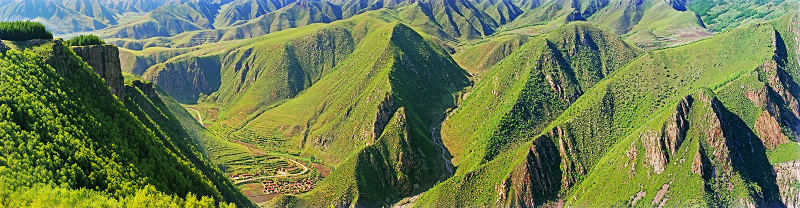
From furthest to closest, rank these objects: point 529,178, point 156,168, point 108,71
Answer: point 529,178 → point 108,71 → point 156,168

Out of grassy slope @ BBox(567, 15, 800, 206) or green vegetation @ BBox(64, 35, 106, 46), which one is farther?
grassy slope @ BBox(567, 15, 800, 206)

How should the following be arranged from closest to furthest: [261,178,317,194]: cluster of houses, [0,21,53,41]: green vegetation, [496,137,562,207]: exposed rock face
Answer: [0,21,53,41]: green vegetation
[496,137,562,207]: exposed rock face
[261,178,317,194]: cluster of houses

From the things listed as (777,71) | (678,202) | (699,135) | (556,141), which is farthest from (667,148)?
(777,71)

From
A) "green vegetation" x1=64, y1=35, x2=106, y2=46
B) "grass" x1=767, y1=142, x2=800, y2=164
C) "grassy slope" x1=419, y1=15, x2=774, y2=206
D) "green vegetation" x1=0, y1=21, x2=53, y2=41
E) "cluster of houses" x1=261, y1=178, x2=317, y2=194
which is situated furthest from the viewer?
"cluster of houses" x1=261, y1=178, x2=317, y2=194

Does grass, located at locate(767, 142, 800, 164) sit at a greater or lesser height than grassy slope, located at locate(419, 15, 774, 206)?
lesser

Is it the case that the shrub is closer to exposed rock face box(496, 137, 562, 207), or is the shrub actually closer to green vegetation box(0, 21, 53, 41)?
green vegetation box(0, 21, 53, 41)

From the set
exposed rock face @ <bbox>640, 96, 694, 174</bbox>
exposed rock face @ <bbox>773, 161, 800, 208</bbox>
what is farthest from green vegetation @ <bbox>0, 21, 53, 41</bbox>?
exposed rock face @ <bbox>773, 161, 800, 208</bbox>

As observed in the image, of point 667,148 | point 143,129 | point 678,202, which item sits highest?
point 143,129

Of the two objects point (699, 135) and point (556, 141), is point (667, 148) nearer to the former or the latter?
point (699, 135)
